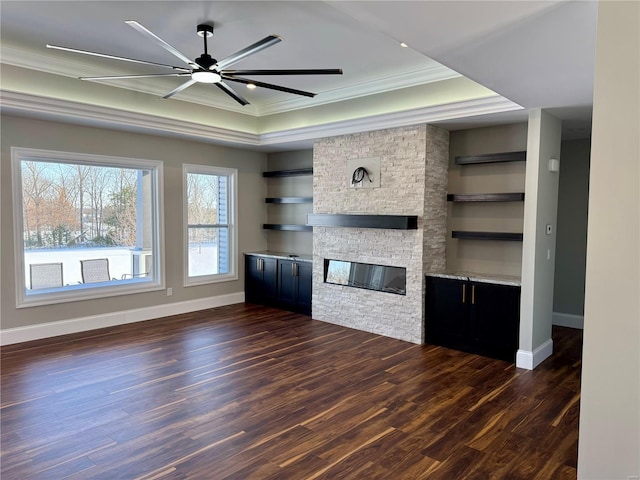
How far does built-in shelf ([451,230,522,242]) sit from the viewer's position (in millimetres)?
4746

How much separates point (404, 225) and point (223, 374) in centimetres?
247

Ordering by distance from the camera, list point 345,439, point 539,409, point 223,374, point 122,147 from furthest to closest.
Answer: point 122,147 < point 223,374 < point 539,409 < point 345,439

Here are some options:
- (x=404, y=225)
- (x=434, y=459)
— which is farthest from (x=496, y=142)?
(x=434, y=459)

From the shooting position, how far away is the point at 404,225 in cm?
492

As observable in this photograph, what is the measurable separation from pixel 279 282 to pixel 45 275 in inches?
121

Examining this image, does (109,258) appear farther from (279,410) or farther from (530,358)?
(530,358)

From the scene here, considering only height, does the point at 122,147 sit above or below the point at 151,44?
below

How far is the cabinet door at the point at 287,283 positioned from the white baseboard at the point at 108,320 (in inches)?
A: 36.2

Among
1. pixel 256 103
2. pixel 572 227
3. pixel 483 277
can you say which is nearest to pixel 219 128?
pixel 256 103

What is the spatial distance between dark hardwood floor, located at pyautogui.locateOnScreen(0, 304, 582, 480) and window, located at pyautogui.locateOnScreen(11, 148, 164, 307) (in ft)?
2.56

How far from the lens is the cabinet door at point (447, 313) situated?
15.7ft

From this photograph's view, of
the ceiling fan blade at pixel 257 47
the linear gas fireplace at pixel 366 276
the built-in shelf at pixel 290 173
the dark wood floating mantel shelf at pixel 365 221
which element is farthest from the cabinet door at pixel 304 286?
the ceiling fan blade at pixel 257 47

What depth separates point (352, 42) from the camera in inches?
161

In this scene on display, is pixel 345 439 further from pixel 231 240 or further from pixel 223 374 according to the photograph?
pixel 231 240
